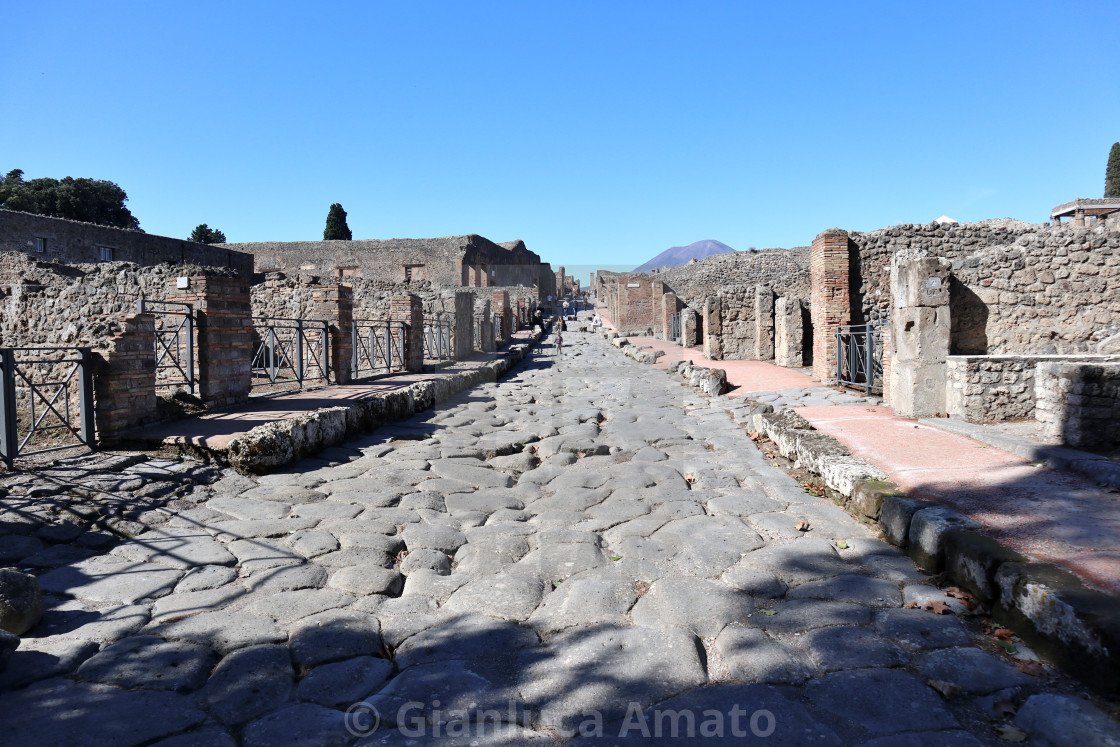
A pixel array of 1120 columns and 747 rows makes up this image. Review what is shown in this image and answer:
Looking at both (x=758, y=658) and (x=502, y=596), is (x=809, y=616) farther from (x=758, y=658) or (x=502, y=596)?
(x=502, y=596)

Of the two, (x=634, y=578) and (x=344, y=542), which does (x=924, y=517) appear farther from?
(x=344, y=542)

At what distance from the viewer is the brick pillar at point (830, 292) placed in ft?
34.9

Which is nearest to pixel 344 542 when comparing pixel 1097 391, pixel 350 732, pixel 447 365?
pixel 350 732

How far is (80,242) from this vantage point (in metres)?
22.3

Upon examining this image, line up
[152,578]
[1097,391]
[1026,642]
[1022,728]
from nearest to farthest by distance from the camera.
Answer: [1022,728] < [1026,642] < [152,578] < [1097,391]

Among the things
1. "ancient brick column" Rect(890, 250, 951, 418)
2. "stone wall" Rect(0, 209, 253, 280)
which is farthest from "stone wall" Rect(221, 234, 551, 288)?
"ancient brick column" Rect(890, 250, 951, 418)

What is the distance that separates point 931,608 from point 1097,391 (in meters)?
2.94

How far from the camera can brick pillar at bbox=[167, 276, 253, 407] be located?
6.34 m

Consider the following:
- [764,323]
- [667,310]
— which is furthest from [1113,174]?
[764,323]

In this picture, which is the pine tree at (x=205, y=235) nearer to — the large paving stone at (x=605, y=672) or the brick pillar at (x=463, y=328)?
the brick pillar at (x=463, y=328)

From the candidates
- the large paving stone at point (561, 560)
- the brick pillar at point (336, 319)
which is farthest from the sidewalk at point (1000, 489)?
the brick pillar at point (336, 319)

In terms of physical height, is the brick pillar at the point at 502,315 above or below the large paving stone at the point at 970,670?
above

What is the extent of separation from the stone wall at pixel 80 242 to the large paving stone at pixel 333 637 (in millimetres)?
16972

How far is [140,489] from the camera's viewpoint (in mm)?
3992
